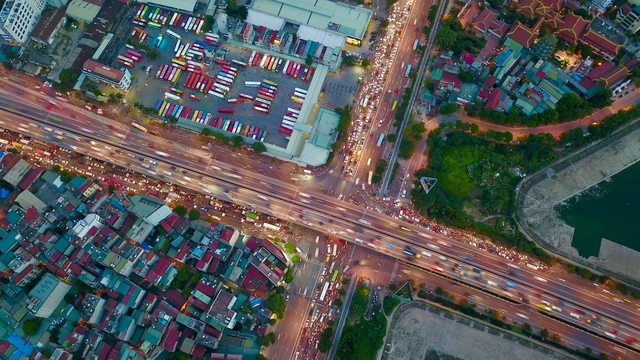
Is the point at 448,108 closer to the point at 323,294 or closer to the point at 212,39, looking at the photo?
the point at 323,294

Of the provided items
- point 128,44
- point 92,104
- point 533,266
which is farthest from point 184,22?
point 533,266

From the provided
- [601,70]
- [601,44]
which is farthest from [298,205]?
[601,44]

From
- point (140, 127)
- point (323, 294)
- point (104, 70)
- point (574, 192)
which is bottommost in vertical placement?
point (323, 294)

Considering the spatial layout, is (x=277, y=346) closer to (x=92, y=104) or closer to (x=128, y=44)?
(x=92, y=104)

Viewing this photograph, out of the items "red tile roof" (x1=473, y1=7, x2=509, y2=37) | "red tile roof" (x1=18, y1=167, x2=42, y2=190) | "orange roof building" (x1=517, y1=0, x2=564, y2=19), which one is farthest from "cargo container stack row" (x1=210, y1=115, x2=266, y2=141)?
"orange roof building" (x1=517, y1=0, x2=564, y2=19)

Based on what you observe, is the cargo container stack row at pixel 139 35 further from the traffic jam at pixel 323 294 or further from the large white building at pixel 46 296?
the traffic jam at pixel 323 294

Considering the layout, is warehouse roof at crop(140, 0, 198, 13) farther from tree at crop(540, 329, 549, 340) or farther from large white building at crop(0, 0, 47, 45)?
tree at crop(540, 329, 549, 340)
